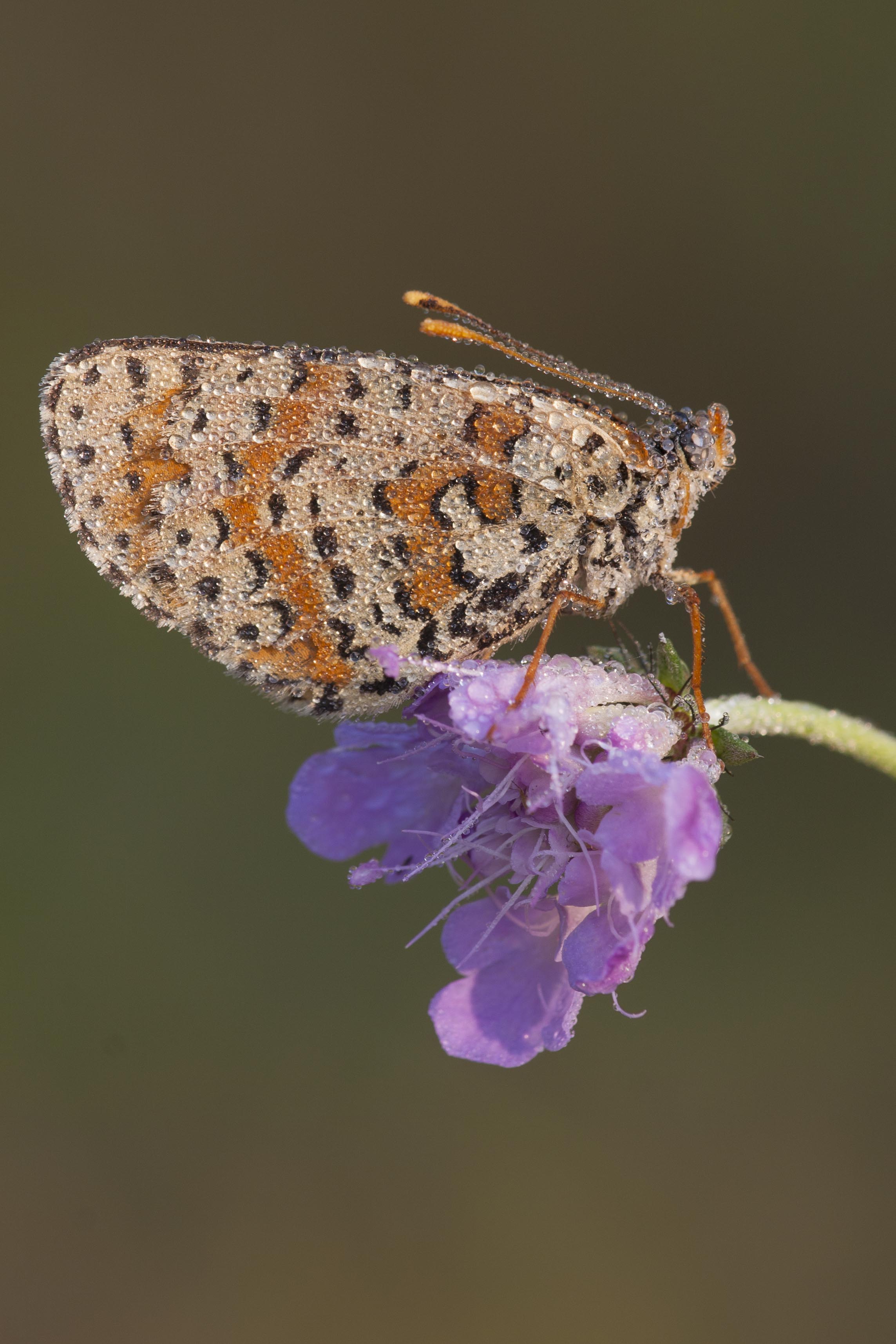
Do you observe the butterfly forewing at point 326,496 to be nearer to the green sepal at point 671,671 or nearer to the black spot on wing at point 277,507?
the black spot on wing at point 277,507

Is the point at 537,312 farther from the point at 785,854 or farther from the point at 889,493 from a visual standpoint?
the point at 785,854

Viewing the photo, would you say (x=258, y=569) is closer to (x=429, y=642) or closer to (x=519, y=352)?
(x=429, y=642)

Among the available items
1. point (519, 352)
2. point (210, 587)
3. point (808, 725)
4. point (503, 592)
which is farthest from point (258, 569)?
point (808, 725)

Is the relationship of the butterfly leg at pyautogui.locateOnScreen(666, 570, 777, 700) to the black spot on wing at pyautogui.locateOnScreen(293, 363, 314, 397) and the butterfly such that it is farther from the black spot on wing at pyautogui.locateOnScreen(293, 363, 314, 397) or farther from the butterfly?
the black spot on wing at pyautogui.locateOnScreen(293, 363, 314, 397)

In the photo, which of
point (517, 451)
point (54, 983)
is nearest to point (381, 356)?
point (517, 451)

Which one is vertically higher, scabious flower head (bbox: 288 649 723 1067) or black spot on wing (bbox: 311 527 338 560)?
black spot on wing (bbox: 311 527 338 560)

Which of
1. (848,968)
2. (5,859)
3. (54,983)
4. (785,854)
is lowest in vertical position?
(848,968)

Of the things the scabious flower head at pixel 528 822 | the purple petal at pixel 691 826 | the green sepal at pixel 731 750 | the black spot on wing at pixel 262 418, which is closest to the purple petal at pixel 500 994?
the scabious flower head at pixel 528 822

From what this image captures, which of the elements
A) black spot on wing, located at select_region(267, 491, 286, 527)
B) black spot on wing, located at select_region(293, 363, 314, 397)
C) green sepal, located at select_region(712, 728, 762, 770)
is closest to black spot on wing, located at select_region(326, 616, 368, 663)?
black spot on wing, located at select_region(267, 491, 286, 527)
